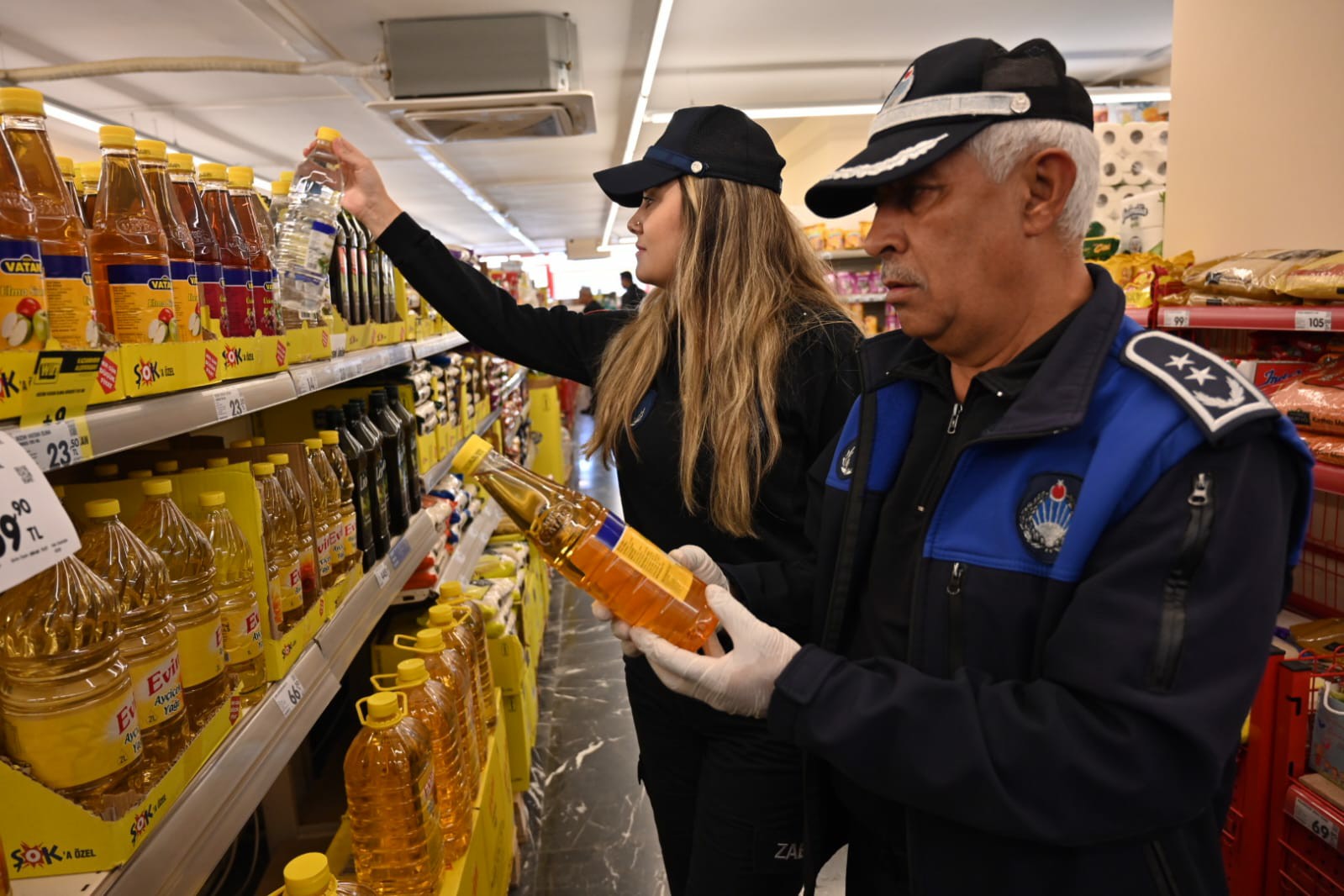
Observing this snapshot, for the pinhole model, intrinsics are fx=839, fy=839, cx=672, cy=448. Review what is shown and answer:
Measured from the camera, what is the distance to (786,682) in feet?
3.35

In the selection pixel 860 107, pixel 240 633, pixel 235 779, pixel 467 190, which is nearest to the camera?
pixel 235 779

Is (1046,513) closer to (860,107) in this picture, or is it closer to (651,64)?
(651,64)

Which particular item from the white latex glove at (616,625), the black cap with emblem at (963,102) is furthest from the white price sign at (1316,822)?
the black cap with emblem at (963,102)

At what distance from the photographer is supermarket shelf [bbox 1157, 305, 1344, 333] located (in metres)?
2.15

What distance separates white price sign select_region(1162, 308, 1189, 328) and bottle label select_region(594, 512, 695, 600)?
7.43 ft

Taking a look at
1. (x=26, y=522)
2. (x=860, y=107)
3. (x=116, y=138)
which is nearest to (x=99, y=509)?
(x=26, y=522)

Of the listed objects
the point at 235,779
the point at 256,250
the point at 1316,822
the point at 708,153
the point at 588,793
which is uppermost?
the point at 708,153

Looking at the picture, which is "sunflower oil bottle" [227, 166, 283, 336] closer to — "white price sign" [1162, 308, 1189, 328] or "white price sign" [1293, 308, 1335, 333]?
"white price sign" [1293, 308, 1335, 333]

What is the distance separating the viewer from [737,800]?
1.69 meters

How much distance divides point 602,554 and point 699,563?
32cm

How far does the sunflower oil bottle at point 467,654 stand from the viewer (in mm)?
2271

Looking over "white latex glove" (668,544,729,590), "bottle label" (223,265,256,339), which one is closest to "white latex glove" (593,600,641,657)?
"white latex glove" (668,544,729,590)

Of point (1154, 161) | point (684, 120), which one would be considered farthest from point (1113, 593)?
point (1154, 161)

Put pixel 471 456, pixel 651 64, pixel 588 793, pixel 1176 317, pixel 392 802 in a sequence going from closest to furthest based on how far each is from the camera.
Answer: pixel 471 456 → pixel 392 802 → pixel 1176 317 → pixel 588 793 → pixel 651 64
